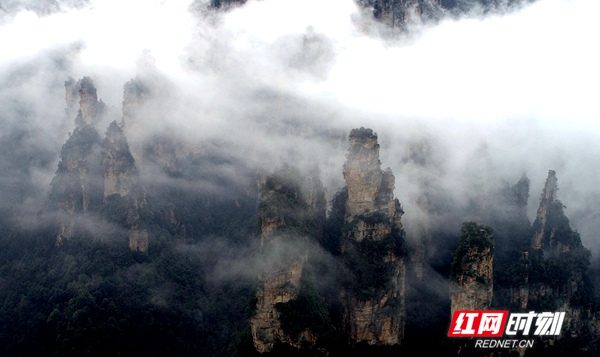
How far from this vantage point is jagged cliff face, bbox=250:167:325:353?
4522 centimetres

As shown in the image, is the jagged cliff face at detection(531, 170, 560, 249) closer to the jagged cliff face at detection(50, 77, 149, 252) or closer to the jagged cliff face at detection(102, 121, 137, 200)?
the jagged cliff face at detection(50, 77, 149, 252)

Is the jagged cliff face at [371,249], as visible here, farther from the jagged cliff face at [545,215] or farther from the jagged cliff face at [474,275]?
the jagged cliff face at [545,215]

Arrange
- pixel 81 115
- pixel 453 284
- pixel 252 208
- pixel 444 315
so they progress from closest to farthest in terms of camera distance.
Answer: pixel 453 284 → pixel 444 315 → pixel 81 115 → pixel 252 208

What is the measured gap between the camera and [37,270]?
58.7 m

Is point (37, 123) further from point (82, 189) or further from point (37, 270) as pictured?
point (37, 270)

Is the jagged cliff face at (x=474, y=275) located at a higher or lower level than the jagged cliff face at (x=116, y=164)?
lower

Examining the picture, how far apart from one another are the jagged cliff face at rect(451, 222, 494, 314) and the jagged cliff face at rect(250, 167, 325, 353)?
10488 mm

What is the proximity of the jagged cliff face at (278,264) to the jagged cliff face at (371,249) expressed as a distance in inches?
180

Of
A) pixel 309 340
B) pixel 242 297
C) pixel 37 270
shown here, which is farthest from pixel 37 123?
pixel 309 340

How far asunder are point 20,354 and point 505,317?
33.7 m

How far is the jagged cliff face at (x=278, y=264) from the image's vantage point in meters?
45.2
